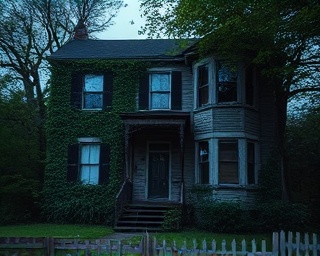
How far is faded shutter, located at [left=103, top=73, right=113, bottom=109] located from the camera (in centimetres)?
1792

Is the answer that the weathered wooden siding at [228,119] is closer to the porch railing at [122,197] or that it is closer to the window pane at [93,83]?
the porch railing at [122,197]

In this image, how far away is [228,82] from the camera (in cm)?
1617

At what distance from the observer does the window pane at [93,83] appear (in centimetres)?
1819

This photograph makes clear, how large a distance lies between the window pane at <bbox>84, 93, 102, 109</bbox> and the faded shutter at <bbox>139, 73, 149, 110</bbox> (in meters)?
1.90

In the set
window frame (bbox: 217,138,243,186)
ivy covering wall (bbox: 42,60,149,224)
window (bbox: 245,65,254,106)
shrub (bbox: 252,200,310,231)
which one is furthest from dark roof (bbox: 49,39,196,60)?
shrub (bbox: 252,200,310,231)

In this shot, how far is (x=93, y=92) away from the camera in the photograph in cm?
1811

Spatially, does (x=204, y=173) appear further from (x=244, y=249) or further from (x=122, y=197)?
(x=244, y=249)

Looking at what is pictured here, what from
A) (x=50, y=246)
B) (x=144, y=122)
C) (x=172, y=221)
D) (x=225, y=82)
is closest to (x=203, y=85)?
(x=225, y=82)

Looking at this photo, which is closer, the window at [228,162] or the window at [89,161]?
the window at [228,162]

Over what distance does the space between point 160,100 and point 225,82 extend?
10.5ft

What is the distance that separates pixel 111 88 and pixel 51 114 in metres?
2.97

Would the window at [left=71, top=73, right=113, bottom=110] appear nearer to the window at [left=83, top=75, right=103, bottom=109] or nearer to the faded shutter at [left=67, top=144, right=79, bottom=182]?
the window at [left=83, top=75, right=103, bottom=109]

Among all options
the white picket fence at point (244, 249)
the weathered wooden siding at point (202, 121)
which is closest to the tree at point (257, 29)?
the weathered wooden siding at point (202, 121)

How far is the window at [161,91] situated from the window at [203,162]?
2175mm
